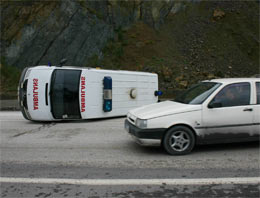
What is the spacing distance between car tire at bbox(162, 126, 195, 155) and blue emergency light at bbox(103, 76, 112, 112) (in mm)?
4357

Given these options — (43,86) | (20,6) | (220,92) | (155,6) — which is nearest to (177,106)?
(220,92)

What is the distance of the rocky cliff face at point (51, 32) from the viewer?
19281 millimetres

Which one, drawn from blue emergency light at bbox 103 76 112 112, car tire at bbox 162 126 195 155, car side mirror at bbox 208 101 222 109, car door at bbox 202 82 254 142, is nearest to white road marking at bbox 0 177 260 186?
car tire at bbox 162 126 195 155

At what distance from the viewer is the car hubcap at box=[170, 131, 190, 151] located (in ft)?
15.7

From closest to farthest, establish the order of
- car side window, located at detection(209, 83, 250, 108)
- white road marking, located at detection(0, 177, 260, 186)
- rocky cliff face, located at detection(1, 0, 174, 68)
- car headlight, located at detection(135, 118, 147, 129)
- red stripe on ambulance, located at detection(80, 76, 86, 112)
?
white road marking, located at detection(0, 177, 260, 186)
car headlight, located at detection(135, 118, 147, 129)
car side window, located at detection(209, 83, 250, 108)
red stripe on ambulance, located at detection(80, 76, 86, 112)
rocky cliff face, located at detection(1, 0, 174, 68)

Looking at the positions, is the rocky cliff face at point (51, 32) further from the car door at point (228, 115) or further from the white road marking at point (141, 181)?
the white road marking at point (141, 181)

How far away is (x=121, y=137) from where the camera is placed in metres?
6.30

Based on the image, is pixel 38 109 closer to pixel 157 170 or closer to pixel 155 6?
pixel 157 170

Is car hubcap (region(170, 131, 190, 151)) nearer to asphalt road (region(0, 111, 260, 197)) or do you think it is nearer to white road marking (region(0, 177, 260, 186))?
asphalt road (region(0, 111, 260, 197))

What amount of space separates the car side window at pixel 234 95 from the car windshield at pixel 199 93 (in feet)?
0.59

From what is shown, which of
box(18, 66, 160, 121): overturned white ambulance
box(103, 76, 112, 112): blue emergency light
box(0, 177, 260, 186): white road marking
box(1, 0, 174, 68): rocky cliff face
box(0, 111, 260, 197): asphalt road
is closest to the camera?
box(0, 111, 260, 197): asphalt road

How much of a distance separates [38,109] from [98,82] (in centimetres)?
217

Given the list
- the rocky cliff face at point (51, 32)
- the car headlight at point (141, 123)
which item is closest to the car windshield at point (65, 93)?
the car headlight at point (141, 123)

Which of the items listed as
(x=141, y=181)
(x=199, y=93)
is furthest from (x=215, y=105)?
(x=141, y=181)
